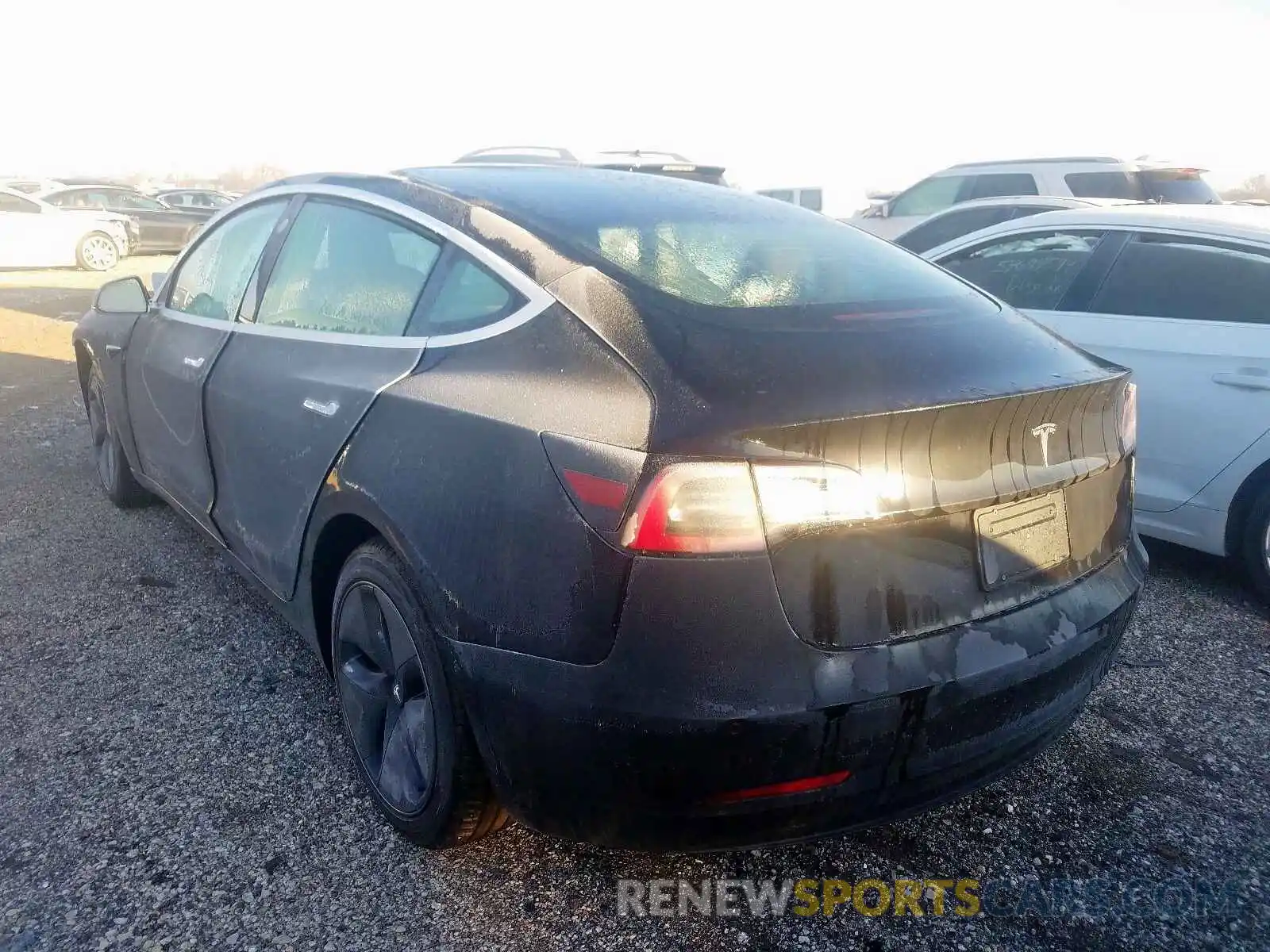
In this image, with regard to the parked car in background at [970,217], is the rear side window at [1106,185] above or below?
above

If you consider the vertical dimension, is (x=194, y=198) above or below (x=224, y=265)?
above

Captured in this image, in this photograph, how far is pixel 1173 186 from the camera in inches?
367

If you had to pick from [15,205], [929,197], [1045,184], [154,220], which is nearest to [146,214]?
[154,220]

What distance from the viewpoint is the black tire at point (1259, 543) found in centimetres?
351

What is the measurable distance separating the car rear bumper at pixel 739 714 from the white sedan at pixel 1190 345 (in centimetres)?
210

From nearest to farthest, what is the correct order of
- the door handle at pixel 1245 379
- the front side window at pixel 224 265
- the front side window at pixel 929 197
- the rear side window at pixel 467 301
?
the rear side window at pixel 467 301 → the front side window at pixel 224 265 → the door handle at pixel 1245 379 → the front side window at pixel 929 197

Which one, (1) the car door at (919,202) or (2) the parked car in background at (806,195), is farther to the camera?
(2) the parked car in background at (806,195)

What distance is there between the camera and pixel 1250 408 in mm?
3479

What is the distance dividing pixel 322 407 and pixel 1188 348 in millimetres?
3262

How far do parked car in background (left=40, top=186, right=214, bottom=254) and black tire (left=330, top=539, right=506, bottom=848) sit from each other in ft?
60.6

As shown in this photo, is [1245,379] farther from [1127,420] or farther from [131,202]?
[131,202]

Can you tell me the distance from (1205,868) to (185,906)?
236 cm

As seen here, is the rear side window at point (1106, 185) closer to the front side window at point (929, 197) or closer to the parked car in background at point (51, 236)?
the front side window at point (929, 197)

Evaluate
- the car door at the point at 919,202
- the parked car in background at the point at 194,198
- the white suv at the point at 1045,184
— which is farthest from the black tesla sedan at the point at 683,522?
the parked car in background at the point at 194,198
